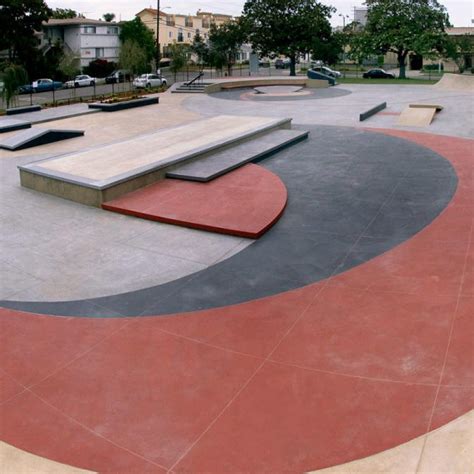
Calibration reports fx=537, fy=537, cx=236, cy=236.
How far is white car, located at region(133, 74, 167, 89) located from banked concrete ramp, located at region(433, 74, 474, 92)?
81.5ft

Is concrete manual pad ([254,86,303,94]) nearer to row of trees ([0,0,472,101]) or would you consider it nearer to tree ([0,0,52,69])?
row of trees ([0,0,472,101])

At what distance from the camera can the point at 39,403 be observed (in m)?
6.36

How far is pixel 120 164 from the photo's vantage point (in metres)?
15.2

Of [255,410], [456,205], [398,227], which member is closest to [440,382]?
[255,410]

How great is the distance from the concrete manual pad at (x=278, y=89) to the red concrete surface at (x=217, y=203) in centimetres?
2733

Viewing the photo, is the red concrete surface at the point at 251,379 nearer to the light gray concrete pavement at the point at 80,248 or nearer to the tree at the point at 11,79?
the light gray concrete pavement at the point at 80,248

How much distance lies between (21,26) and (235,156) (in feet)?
160

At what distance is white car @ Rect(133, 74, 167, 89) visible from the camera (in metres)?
48.6

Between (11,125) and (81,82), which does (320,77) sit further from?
(11,125)

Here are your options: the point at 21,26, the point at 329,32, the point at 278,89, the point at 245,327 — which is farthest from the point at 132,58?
the point at 245,327

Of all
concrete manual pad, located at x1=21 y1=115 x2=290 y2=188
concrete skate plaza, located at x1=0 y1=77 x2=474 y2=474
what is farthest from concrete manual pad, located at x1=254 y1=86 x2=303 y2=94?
concrete skate plaza, located at x1=0 y1=77 x2=474 y2=474

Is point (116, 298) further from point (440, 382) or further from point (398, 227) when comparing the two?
point (398, 227)

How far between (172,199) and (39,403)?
7752 mm

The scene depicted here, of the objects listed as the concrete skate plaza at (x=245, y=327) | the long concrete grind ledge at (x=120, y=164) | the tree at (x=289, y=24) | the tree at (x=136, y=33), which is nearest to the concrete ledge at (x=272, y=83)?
the tree at (x=289, y=24)
